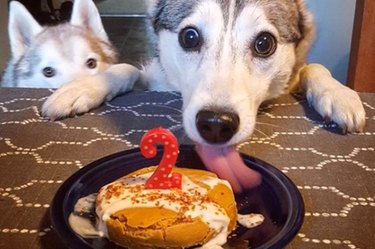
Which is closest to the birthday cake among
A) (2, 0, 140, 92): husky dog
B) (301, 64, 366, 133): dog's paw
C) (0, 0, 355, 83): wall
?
(301, 64, 366, 133): dog's paw

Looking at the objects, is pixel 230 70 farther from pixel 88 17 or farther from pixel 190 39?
pixel 88 17

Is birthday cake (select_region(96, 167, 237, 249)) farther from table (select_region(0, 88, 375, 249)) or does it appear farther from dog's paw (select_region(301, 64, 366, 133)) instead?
dog's paw (select_region(301, 64, 366, 133))

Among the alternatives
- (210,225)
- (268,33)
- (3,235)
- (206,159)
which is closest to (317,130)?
(268,33)

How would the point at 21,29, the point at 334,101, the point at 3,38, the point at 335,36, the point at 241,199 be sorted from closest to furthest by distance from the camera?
1. the point at 241,199
2. the point at 334,101
3. the point at 21,29
4. the point at 335,36
5. the point at 3,38

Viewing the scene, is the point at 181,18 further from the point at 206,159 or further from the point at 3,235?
the point at 3,235

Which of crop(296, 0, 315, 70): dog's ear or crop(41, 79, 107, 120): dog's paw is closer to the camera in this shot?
crop(41, 79, 107, 120): dog's paw

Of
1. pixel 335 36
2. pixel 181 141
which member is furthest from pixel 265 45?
pixel 335 36

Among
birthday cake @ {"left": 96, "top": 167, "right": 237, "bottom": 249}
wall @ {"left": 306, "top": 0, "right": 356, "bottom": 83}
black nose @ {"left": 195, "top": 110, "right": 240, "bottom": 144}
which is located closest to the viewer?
birthday cake @ {"left": 96, "top": 167, "right": 237, "bottom": 249}
